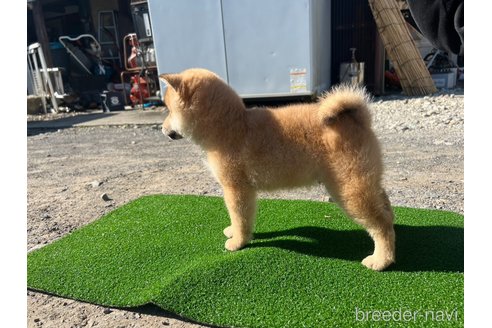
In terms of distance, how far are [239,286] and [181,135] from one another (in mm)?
1430

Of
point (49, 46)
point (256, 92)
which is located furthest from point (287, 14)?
point (49, 46)

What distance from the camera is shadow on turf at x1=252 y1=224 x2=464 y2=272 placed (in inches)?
120

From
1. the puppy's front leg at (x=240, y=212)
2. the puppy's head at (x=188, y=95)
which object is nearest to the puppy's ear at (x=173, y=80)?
the puppy's head at (x=188, y=95)

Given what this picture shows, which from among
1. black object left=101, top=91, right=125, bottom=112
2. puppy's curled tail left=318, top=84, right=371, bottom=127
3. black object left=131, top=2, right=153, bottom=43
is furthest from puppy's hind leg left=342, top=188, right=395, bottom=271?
black object left=101, top=91, right=125, bottom=112

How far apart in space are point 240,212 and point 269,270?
57cm

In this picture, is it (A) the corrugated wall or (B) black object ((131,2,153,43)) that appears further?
(B) black object ((131,2,153,43))

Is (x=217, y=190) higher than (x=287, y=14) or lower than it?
lower

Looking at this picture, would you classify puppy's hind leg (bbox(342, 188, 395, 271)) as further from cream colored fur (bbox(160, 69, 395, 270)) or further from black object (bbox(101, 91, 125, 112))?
black object (bbox(101, 91, 125, 112))

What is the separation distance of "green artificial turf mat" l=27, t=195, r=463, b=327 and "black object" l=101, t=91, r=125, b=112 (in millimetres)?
10354

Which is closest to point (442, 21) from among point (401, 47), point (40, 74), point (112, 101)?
point (401, 47)

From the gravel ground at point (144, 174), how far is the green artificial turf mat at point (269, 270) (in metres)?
0.20

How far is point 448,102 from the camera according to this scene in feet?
32.0

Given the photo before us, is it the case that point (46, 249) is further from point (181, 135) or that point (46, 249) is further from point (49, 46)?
point (49, 46)

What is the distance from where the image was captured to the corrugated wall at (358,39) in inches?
472
